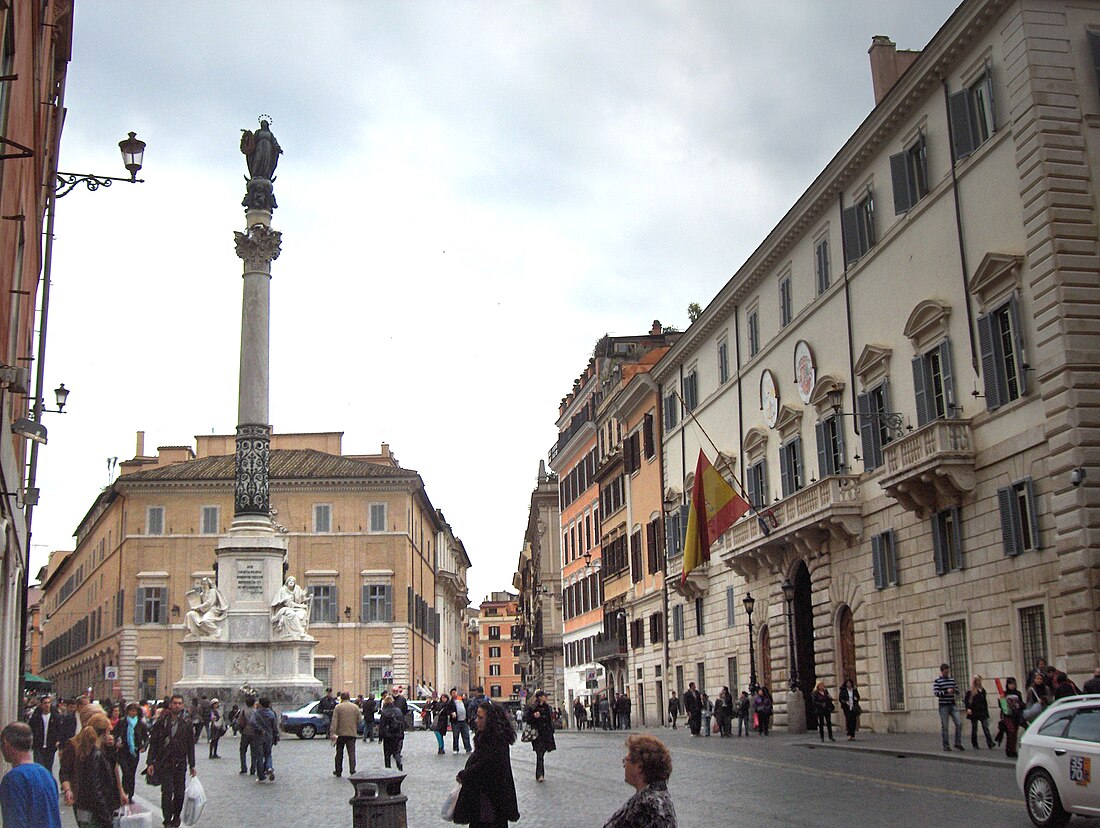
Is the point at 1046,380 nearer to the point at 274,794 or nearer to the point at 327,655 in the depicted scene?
the point at 274,794

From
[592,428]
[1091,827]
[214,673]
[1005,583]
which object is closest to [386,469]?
[592,428]

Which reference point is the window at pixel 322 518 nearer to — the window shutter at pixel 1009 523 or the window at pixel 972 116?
the window at pixel 972 116

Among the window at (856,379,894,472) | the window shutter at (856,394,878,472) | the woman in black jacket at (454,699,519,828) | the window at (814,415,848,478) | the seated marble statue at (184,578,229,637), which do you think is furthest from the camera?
the seated marble statue at (184,578,229,637)

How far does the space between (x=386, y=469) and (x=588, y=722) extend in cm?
2057

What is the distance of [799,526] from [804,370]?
4.43 meters

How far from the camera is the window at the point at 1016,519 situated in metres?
24.4

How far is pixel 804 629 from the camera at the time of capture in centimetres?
3797

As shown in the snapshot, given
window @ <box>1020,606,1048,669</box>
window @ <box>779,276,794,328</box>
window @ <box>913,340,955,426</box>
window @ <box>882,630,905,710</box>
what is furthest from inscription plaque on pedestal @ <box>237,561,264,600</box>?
→ window @ <box>1020,606,1048,669</box>

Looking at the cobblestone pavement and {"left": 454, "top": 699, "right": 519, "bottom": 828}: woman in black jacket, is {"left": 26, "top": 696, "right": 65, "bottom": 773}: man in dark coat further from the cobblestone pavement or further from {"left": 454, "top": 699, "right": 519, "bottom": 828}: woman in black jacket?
{"left": 454, "top": 699, "right": 519, "bottom": 828}: woman in black jacket

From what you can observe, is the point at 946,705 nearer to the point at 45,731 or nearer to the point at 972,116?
the point at 972,116

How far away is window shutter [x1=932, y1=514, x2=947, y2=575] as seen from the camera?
27641mm

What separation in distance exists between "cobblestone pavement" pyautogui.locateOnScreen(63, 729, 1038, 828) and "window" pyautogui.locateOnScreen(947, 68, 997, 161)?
12065 millimetres

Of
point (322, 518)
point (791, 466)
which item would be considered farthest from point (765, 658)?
point (322, 518)

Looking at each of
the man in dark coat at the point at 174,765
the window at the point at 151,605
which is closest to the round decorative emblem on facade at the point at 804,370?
the man in dark coat at the point at 174,765
